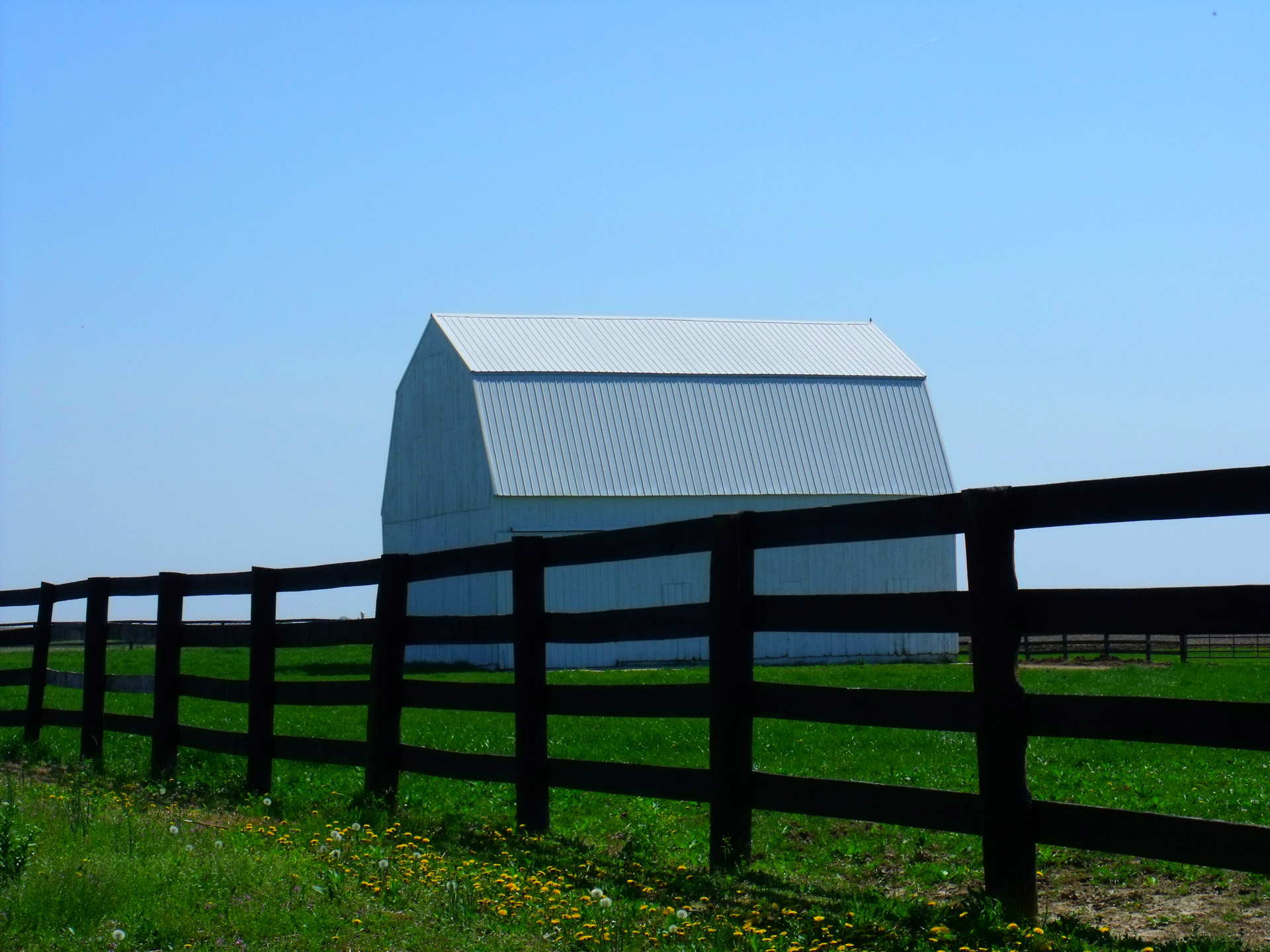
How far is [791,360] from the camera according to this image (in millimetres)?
38812

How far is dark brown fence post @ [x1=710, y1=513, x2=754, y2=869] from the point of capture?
22.4ft

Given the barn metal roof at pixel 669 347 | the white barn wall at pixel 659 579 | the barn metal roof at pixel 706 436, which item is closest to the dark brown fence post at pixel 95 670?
the white barn wall at pixel 659 579

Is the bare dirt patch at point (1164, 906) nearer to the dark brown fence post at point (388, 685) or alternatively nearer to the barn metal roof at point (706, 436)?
the dark brown fence post at point (388, 685)

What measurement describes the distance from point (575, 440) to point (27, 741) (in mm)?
21826

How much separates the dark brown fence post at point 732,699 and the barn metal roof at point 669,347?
93.9 ft

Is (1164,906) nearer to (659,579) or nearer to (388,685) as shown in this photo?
(388,685)

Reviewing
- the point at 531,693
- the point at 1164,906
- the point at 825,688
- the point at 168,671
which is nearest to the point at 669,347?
the point at 168,671

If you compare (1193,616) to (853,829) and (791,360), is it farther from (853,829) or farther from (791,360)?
(791,360)

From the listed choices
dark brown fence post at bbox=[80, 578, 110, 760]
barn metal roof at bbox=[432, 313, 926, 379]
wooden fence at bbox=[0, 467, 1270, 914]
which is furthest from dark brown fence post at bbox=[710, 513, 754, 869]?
barn metal roof at bbox=[432, 313, 926, 379]

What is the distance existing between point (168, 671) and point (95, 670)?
1.75 m

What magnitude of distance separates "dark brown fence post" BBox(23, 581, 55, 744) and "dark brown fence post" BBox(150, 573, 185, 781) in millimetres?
Answer: 3080

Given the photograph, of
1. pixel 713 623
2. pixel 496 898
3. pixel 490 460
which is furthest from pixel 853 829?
pixel 490 460

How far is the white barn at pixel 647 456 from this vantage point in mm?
33625

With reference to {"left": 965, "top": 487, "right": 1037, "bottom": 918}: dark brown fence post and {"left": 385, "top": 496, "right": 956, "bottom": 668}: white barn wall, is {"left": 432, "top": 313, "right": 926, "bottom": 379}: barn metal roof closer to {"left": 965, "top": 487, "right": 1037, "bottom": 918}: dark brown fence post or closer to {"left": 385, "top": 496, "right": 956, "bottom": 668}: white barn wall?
{"left": 385, "top": 496, "right": 956, "bottom": 668}: white barn wall
